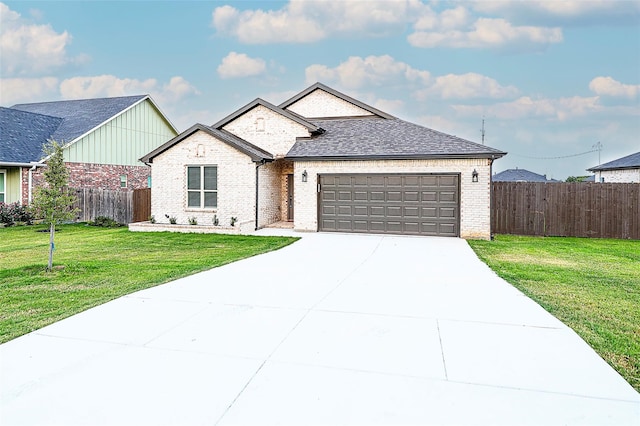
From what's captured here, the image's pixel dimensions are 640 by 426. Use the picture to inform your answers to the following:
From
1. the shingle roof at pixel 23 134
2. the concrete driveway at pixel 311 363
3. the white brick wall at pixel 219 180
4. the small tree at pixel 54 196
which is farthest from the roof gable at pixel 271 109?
the concrete driveway at pixel 311 363

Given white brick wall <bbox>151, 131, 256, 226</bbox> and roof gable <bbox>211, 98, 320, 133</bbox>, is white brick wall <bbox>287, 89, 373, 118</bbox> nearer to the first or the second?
roof gable <bbox>211, 98, 320, 133</bbox>

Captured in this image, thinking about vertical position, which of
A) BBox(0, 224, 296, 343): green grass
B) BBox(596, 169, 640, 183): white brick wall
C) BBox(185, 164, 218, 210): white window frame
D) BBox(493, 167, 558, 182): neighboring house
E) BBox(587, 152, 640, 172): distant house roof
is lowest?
BBox(0, 224, 296, 343): green grass

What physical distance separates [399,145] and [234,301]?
427 inches

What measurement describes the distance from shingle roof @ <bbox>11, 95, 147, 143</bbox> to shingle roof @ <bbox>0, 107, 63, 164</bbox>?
55 centimetres

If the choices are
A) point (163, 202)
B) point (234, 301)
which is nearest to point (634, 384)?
point (234, 301)

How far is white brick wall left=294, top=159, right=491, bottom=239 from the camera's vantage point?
14.0 metres

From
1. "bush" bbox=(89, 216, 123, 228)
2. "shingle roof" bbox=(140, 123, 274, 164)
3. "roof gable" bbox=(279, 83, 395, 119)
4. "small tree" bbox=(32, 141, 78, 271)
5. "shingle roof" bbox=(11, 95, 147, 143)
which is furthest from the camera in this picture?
"shingle roof" bbox=(11, 95, 147, 143)

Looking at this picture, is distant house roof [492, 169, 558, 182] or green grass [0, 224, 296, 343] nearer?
green grass [0, 224, 296, 343]

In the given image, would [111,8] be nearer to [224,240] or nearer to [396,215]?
[224,240]

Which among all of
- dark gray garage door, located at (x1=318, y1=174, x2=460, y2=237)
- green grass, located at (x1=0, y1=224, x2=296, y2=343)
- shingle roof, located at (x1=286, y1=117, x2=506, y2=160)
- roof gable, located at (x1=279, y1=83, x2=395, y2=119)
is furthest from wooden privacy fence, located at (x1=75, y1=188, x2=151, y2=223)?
dark gray garage door, located at (x1=318, y1=174, x2=460, y2=237)

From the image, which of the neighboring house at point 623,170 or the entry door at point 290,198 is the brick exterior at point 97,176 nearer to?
the entry door at point 290,198

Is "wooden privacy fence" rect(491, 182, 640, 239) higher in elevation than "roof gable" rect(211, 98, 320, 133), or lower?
lower

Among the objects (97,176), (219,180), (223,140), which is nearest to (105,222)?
(97,176)

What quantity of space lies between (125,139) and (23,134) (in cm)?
475
